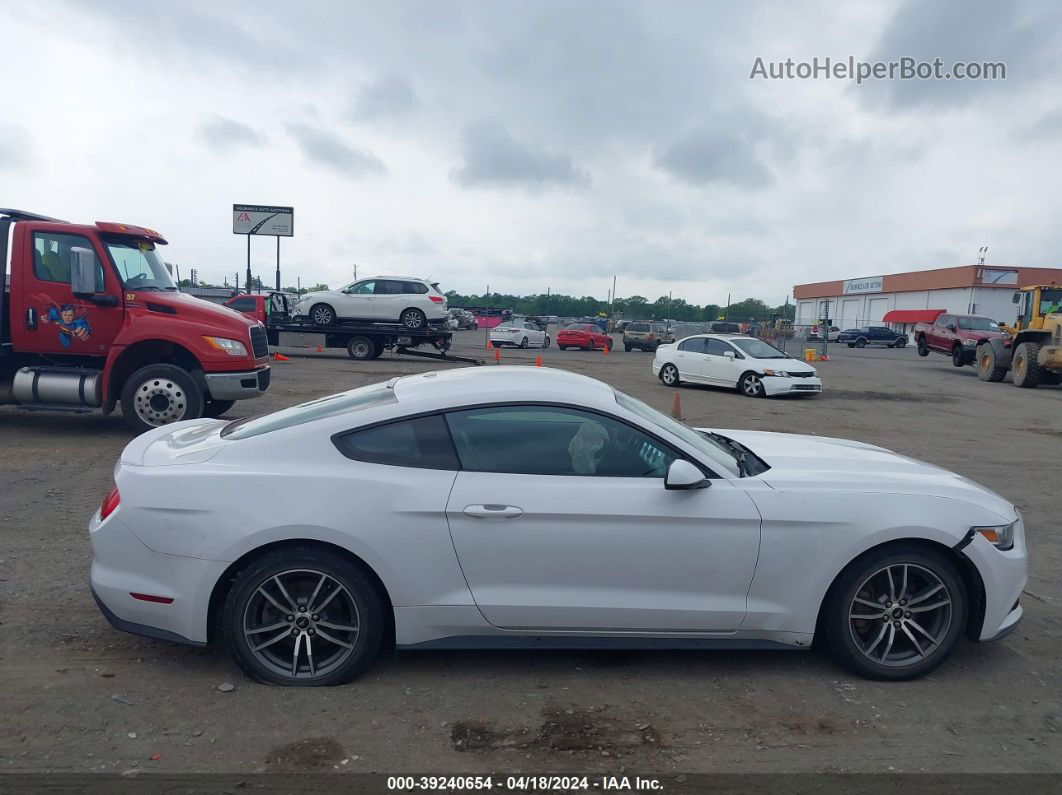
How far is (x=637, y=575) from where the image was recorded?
11.9ft

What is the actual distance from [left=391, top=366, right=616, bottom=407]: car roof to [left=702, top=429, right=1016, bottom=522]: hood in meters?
0.99

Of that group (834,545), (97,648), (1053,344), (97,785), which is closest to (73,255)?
(97,648)

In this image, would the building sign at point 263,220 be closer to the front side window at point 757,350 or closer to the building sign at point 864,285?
the front side window at point 757,350

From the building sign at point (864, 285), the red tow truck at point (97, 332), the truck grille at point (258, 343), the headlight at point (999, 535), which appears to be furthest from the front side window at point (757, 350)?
the building sign at point (864, 285)

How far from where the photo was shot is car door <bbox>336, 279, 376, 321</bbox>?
25845mm

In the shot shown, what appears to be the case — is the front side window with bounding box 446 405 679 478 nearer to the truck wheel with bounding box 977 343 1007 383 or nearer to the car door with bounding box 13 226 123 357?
the car door with bounding box 13 226 123 357

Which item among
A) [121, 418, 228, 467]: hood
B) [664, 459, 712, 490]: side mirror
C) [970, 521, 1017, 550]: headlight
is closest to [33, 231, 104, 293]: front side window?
[121, 418, 228, 467]: hood

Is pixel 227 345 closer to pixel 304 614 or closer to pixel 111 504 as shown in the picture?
pixel 111 504

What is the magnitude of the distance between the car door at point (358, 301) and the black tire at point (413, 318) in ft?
3.41

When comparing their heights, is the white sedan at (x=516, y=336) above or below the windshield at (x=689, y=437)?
below

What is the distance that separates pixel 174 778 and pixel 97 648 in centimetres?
142

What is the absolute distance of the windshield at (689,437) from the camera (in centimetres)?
391

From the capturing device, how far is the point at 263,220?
155 ft

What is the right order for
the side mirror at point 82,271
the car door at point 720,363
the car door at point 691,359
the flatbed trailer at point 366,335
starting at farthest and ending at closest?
the flatbed trailer at point 366,335 < the car door at point 691,359 < the car door at point 720,363 < the side mirror at point 82,271
